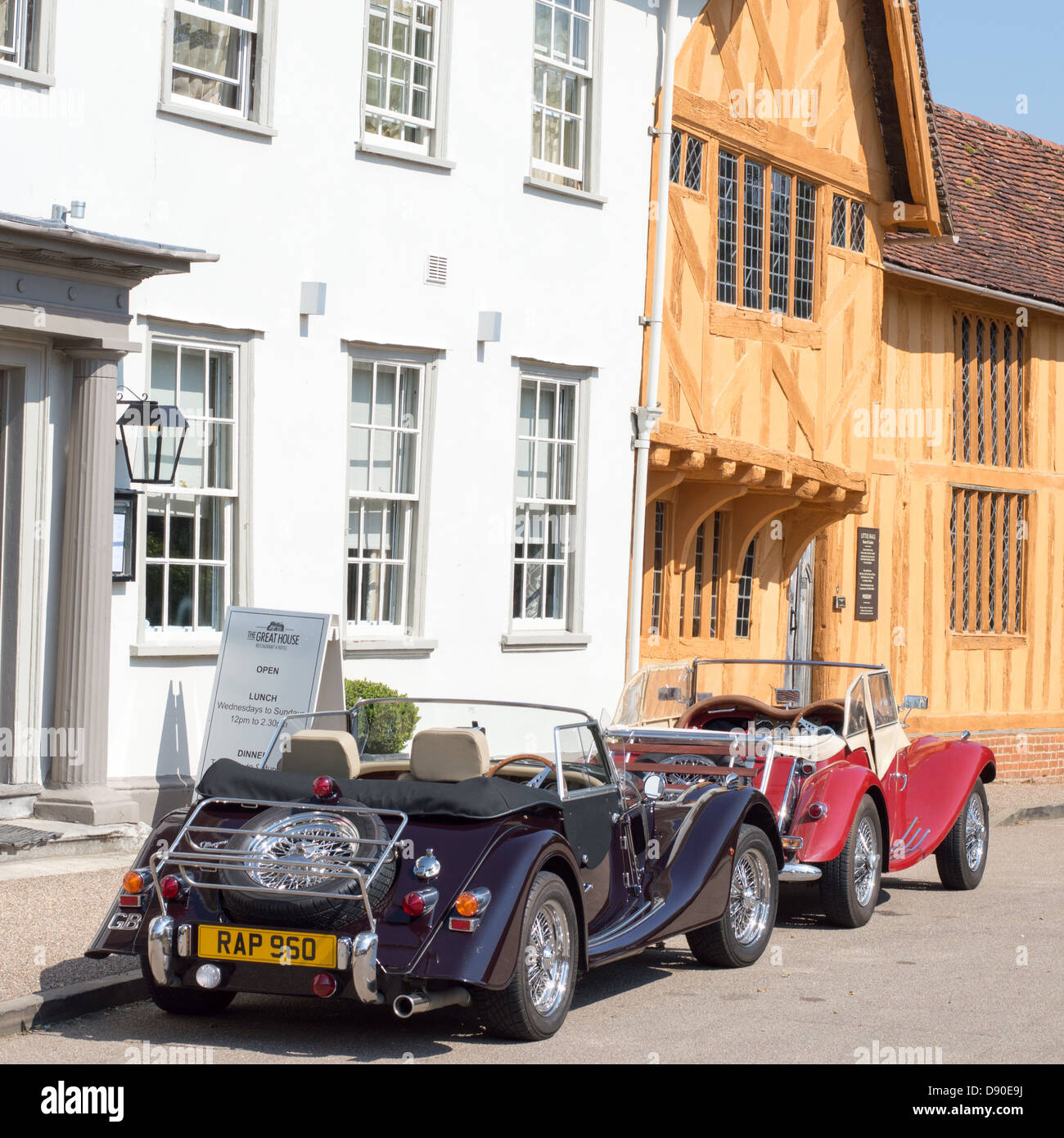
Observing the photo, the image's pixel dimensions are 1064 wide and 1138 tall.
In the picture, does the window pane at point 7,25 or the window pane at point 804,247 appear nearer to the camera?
the window pane at point 7,25

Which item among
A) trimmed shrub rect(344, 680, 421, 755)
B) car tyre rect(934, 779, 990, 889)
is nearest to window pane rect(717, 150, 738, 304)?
car tyre rect(934, 779, 990, 889)

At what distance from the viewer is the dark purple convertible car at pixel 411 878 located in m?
6.57

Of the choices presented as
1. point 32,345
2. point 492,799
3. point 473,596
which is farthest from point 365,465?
point 492,799

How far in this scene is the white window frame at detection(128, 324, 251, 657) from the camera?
12055 millimetres

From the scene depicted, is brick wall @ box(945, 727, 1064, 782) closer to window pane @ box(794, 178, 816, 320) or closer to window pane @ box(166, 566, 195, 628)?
window pane @ box(794, 178, 816, 320)

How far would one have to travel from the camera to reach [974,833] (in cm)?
1194

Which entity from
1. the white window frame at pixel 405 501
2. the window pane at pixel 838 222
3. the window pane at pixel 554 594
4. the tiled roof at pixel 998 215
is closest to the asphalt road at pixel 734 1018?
the white window frame at pixel 405 501

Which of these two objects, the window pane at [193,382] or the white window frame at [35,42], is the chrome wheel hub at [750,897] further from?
the white window frame at [35,42]

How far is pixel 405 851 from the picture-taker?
22.2ft

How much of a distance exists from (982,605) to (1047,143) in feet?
29.0

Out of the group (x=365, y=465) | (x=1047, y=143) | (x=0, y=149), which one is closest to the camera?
(x=0, y=149)

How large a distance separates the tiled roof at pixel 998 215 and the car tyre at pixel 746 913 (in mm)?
12947

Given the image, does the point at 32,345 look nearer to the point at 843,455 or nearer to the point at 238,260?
the point at 238,260
